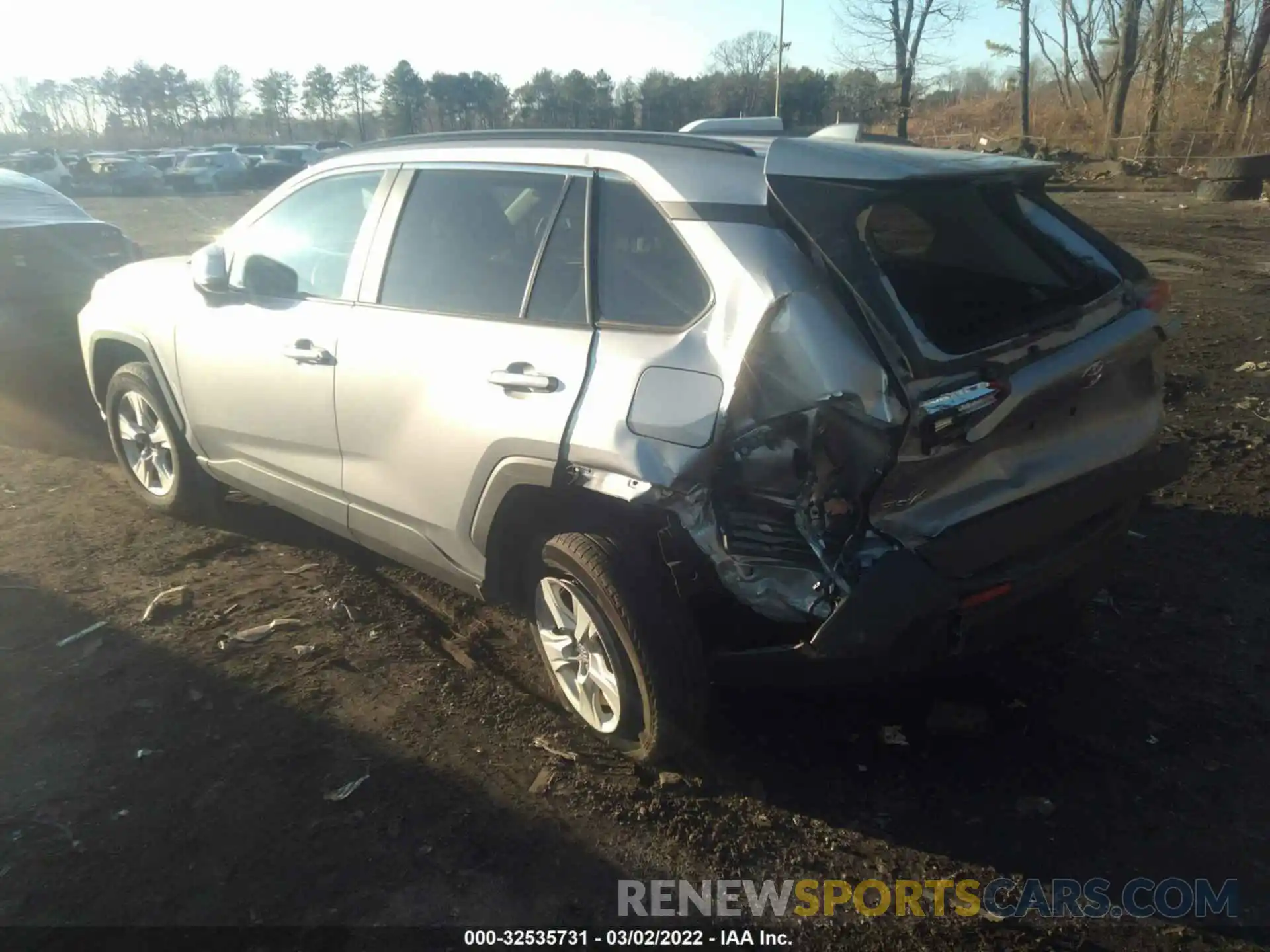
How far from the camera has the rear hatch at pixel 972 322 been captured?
2498 mm

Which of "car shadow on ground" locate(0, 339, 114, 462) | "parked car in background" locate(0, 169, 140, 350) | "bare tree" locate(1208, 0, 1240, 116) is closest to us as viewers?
"car shadow on ground" locate(0, 339, 114, 462)

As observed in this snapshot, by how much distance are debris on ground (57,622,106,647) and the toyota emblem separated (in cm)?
387

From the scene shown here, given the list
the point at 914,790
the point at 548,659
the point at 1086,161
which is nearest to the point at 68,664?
the point at 548,659

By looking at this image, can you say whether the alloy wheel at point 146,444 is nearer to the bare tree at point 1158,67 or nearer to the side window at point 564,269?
the side window at point 564,269

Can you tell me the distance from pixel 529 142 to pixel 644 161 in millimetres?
613

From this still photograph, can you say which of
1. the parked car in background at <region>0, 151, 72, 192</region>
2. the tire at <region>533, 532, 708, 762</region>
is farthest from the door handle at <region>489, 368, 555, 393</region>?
the parked car in background at <region>0, 151, 72, 192</region>

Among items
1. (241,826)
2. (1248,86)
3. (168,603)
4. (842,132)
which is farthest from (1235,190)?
(241,826)

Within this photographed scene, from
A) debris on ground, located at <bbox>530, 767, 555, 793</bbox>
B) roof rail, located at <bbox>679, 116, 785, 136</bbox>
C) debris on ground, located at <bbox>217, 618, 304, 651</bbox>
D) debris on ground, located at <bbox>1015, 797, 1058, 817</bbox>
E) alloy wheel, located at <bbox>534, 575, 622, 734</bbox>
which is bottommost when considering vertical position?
debris on ground, located at <bbox>530, 767, 555, 793</bbox>

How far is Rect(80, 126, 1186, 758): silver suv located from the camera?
2492 mm

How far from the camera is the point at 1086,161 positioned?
2717 cm

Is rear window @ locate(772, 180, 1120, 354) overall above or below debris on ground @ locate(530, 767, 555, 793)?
above

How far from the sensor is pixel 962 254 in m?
2.98

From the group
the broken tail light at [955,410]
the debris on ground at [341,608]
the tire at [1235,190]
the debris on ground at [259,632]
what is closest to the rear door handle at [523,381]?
the broken tail light at [955,410]

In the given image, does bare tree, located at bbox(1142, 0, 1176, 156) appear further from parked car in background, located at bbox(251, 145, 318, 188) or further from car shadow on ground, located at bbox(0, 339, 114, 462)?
car shadow on ground, located at bbox(0, 339, 114, 462)
